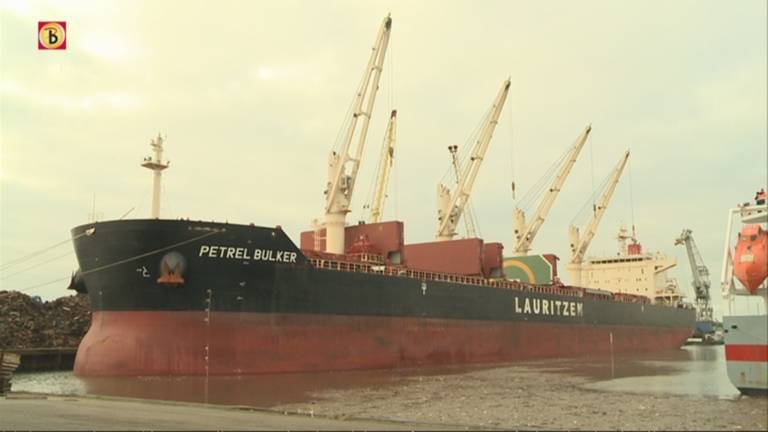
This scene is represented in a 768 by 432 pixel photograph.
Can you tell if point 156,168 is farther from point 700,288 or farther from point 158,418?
point 700,288

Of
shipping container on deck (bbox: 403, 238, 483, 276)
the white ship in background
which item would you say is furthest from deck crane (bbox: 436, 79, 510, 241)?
the white ship in background

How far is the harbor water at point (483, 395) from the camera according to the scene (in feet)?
38.7

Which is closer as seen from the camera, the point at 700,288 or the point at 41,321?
the point at 41,321

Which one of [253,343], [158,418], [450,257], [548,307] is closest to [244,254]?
[253,343]

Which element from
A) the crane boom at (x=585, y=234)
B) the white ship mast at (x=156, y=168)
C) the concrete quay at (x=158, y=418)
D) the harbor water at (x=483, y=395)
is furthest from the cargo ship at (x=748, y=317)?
the crane boom at (x=585, y=234)

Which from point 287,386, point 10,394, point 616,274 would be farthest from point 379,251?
point 616,274

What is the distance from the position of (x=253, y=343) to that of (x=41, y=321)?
16118 mm

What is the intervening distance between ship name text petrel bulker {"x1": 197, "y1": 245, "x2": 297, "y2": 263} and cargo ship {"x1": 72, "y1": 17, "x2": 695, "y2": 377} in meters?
0.04

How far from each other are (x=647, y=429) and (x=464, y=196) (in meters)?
34.7

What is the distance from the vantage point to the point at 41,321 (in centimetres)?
3228

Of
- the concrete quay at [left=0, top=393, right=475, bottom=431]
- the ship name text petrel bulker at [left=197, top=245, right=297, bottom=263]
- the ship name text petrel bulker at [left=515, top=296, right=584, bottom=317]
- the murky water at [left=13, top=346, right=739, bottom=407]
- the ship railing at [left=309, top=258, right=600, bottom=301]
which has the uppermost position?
the ship name text petrel bulker at [left=197, top=245, right=297, bottom=263]

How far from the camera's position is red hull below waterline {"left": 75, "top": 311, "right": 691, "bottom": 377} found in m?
21.6

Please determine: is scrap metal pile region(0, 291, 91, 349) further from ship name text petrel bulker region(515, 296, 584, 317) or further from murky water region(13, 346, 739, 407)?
ship name text petrel bulker region(515, 296, 584, 317)

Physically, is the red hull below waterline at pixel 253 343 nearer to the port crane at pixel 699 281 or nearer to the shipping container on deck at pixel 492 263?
the shipping container on deck at pixel 492 263
